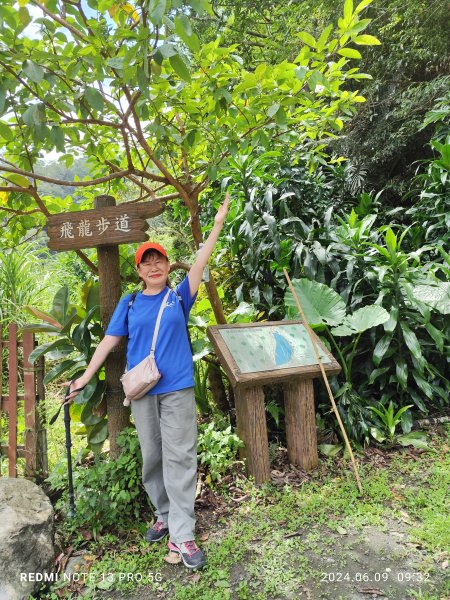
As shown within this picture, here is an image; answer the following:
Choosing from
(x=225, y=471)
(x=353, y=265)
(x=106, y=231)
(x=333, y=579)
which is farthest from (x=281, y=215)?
(x=333, y=579)

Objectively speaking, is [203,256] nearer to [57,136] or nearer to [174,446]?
[57,136]

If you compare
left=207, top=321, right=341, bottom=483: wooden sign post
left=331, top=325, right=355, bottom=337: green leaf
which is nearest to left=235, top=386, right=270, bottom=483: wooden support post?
left=207, top=321, right=341, bottom=483: wooden sign post

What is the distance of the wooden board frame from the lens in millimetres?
2863

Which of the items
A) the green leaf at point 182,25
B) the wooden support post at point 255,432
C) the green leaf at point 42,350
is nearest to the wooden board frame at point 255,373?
the wooden support post at point 255,432

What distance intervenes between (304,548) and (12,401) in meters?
1.99

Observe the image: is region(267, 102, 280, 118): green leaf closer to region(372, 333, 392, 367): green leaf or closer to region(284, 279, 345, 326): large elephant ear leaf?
region(284, 279, 345, 326): large elephant ear leaf

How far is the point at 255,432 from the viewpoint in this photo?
297cm

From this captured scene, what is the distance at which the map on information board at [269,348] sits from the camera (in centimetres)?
301

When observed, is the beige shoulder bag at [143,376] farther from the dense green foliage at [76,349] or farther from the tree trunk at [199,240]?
the tree trunk at [199,240]

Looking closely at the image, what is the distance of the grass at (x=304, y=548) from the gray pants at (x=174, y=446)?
23cm

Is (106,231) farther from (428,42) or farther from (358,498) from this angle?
(428,42)

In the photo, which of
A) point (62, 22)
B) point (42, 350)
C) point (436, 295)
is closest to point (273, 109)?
point (62, 22)
